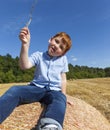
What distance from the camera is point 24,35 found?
6.03 m

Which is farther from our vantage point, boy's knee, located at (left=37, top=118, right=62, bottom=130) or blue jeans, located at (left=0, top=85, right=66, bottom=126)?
blue jeans, located at (left=0, top=85, right=66, bottom=126)

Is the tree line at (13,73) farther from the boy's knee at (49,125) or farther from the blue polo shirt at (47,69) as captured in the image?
the boy's knee at (49,125)

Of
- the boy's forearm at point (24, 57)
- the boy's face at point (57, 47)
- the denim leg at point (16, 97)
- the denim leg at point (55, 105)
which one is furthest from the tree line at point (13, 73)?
the boy's forearm at point (24, 57)

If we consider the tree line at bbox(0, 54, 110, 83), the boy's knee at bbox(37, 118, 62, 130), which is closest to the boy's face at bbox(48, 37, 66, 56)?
the boy's knee at bbox(37, 118, 62, 130)

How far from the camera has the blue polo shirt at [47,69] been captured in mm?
6926

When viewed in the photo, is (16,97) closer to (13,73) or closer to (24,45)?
(24,45)

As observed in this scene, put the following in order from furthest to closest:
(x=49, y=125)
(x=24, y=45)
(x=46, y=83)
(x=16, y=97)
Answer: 1. (x=46, y=83)
2. (x=16, y=97)
3. (x=24, y=45)
4. (x=49, y=125)

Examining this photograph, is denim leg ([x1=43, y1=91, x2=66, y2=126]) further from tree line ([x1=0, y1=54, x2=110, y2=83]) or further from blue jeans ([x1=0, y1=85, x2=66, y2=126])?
tree line ([x1=0, y1=54, x2=110, y2=83])

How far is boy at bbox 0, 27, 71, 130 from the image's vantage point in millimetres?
6108

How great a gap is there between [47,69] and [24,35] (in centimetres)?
127

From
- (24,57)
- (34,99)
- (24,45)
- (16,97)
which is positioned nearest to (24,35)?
(24,45)

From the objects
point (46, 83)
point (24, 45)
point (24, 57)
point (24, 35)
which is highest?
point (24, 35)

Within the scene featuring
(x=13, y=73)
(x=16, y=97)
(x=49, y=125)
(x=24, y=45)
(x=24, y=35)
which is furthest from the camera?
(x=13, y=73)

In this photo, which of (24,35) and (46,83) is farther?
(46,83)
